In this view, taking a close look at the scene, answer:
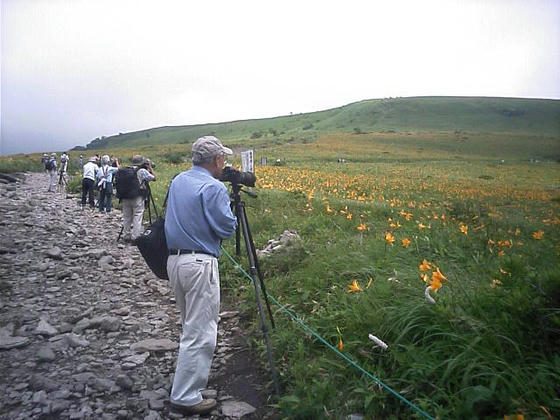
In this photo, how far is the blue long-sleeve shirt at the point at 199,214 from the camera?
3.36 m

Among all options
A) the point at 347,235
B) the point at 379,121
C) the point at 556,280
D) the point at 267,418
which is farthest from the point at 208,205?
the point at 379,121

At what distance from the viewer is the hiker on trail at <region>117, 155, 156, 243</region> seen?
9023 mm

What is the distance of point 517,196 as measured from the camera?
43.7 ft

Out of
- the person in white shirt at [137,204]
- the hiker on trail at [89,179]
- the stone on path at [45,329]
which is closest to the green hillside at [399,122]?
the hiker on trail at [89,179]

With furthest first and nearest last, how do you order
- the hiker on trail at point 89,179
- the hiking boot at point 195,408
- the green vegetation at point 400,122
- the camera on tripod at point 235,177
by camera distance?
the green vegetation at point 400,122, the hiker on trail at point 89,179, the camera on tripod at point 235,177, the hiking boot at point 195,408

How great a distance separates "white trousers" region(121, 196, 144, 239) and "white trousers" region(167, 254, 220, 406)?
6.18 m

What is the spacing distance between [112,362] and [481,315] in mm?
3511

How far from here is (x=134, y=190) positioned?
9102mm

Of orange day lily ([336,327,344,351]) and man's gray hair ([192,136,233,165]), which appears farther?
man's gray hair ([192,136,233,165])

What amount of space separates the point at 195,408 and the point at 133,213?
269 inches

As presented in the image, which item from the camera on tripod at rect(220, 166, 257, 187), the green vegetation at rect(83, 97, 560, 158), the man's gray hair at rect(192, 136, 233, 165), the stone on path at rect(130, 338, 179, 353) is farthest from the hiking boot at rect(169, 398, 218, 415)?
the green vegetation at rect(83, 97, 560, 158)

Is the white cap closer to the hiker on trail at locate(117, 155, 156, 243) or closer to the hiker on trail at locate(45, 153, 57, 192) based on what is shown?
the hiker on trail at locate(117, 155, 156, 243)

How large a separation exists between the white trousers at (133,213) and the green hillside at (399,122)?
70432mm

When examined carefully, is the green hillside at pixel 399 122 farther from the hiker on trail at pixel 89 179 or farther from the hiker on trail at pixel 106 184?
the hiker on trail at pixel 106 184
